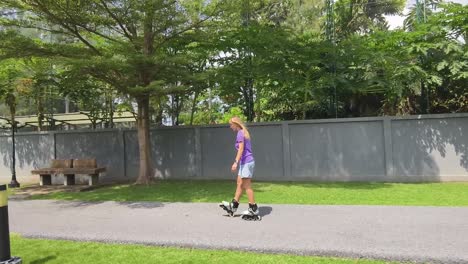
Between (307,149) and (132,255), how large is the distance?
9470 millimetres

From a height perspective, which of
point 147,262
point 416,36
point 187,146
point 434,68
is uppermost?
point 416,36

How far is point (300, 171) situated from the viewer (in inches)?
585

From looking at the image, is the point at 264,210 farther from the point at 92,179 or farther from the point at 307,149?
the point at 92,179

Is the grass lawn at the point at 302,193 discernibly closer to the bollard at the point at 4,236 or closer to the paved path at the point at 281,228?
the paved path at the point at 281,228

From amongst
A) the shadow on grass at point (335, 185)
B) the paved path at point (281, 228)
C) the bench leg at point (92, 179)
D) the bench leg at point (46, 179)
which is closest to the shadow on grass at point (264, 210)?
the paved path at point (281, 228)

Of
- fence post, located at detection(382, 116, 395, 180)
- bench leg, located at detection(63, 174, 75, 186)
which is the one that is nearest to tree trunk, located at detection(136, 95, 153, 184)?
bench leg, located at detection(63, 174, 75, 186)

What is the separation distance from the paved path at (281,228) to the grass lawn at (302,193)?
0.97 metres

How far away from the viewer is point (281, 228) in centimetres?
747

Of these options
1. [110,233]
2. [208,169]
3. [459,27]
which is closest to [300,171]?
[208,169]

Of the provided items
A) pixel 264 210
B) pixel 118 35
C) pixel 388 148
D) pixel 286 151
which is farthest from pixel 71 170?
pixel 388 148

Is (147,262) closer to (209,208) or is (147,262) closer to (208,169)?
(209,208)

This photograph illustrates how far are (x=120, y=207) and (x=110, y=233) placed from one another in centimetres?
262

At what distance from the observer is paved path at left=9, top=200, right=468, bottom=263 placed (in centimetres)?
614

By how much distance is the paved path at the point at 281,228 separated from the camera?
6141mm
